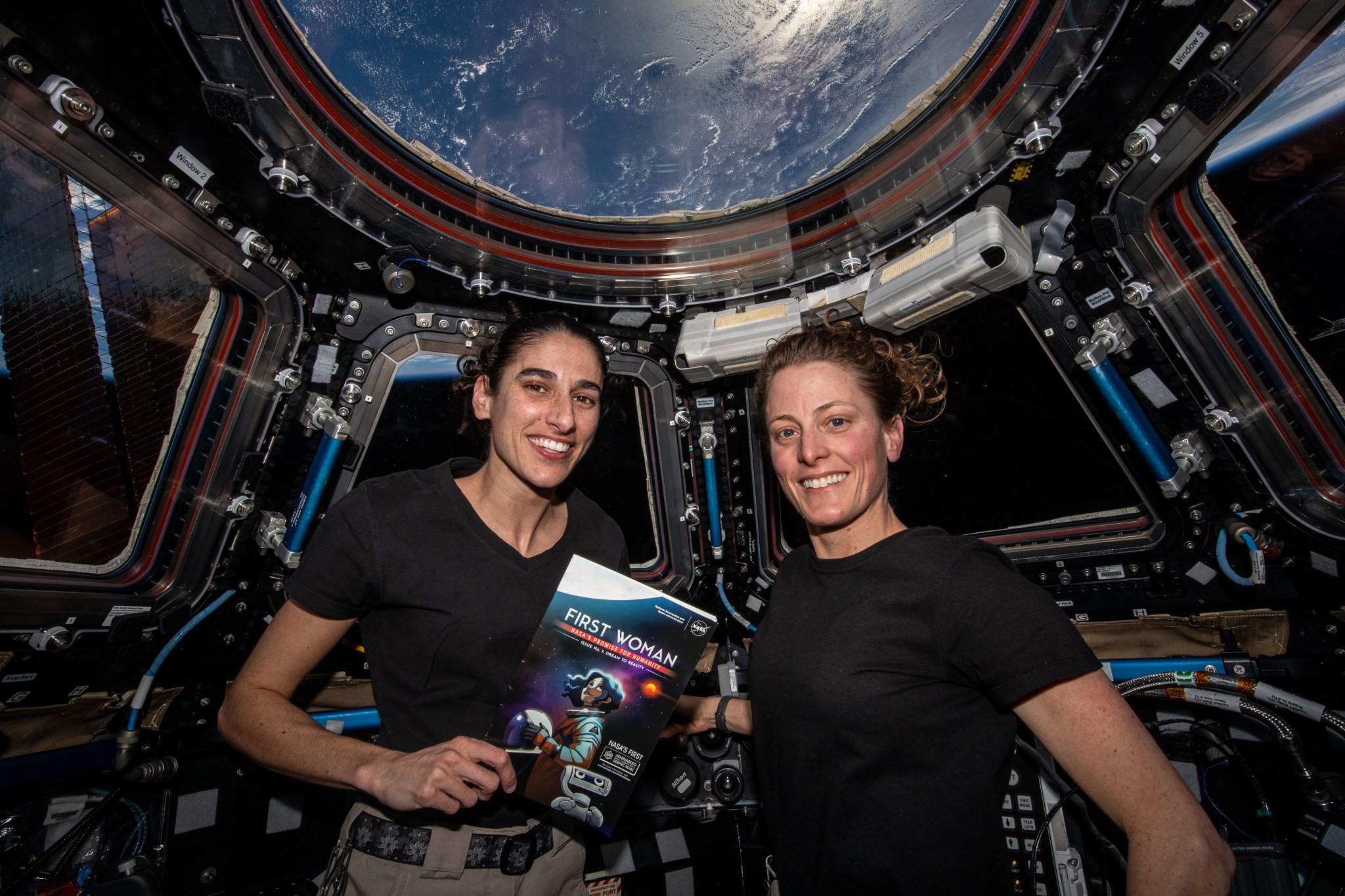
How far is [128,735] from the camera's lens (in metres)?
3.11

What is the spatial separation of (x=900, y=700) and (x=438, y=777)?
4.43 ft

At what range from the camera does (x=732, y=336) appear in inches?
169

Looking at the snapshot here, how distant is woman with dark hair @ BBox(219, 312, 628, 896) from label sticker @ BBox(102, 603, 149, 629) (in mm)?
1903

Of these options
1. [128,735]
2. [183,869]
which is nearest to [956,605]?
[128,735]

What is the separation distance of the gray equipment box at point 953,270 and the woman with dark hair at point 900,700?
5.01ft

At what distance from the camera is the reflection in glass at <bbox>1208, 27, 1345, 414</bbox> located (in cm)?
269

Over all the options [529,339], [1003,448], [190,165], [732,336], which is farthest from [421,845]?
[1003,448]

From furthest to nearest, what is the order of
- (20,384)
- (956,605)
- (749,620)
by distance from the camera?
1. (749,620)
2. (20,384)
3. (956,605)

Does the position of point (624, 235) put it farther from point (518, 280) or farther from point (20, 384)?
point (20, 384)

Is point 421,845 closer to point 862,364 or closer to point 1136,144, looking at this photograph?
point 862,364

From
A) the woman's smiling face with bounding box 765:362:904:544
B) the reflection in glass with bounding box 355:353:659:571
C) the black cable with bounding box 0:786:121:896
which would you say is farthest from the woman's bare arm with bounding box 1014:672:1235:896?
the black cable with bounding box 0:786:121:896

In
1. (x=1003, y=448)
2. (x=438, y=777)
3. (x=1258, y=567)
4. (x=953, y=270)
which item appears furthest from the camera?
(x=1003, y=448)

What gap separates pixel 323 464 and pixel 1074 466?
4.98 metres

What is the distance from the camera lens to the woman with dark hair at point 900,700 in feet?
4.91
